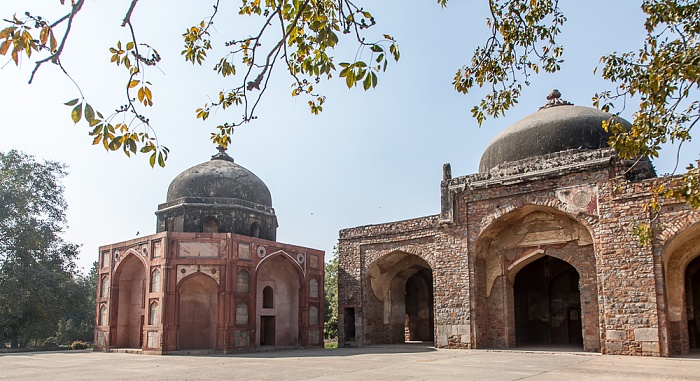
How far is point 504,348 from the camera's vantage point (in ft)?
53.7

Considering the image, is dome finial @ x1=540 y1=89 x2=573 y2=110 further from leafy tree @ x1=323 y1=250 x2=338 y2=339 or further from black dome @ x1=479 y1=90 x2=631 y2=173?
leafy tree @ x1=323 y1=250 x2=338 y2=339

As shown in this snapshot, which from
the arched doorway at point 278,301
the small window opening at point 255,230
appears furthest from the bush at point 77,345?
the small window opening at point 255,230

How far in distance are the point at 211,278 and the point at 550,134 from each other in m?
10.7

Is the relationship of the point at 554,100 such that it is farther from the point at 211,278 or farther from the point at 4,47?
the point at 4,47

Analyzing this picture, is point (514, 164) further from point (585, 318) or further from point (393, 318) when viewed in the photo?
point (393, 318)

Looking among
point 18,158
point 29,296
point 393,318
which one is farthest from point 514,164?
point 18,158

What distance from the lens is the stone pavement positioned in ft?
31.8

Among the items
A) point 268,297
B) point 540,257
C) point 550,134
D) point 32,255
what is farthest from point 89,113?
point 32,255

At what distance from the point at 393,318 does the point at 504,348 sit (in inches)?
190

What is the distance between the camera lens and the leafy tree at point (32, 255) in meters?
23.1

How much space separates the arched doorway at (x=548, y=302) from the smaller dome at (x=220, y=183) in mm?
9762

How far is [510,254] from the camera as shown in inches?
663

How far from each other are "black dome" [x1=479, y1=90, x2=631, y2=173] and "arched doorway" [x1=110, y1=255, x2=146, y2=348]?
38.7ft

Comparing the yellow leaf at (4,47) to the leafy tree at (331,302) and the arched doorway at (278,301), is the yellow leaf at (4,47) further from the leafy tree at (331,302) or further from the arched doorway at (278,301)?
the leafy tree at (331,302)
